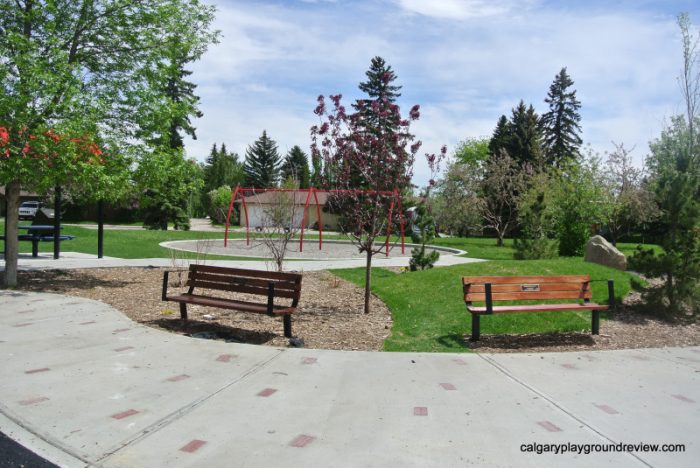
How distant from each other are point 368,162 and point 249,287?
107 inches

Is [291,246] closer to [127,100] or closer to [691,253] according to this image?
[127,100]

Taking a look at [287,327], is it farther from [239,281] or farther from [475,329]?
[475,329]

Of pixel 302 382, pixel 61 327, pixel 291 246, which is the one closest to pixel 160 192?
pixel 61 327

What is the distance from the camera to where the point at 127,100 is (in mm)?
10188

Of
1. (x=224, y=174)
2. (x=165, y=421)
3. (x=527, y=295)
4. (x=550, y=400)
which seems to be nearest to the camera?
(x=165, y=421)

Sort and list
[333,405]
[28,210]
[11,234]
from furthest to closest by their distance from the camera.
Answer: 1. [28,210]
2. [11,234]
3. [333,405]

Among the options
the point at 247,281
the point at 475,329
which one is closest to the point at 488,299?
the point at 475,329

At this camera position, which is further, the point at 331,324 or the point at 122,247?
the point at 122,247

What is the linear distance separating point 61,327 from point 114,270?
585 centimetres

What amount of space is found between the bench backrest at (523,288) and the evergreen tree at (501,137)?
135 feet

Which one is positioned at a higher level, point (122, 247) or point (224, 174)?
point (224, 174)

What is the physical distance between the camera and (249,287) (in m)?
7.27

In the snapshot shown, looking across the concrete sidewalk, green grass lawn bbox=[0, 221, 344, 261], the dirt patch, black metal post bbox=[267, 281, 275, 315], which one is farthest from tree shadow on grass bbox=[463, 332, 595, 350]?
green grass lawn bbox=[0, 221, 344, 261]

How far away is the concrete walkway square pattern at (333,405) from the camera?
3.58 m
